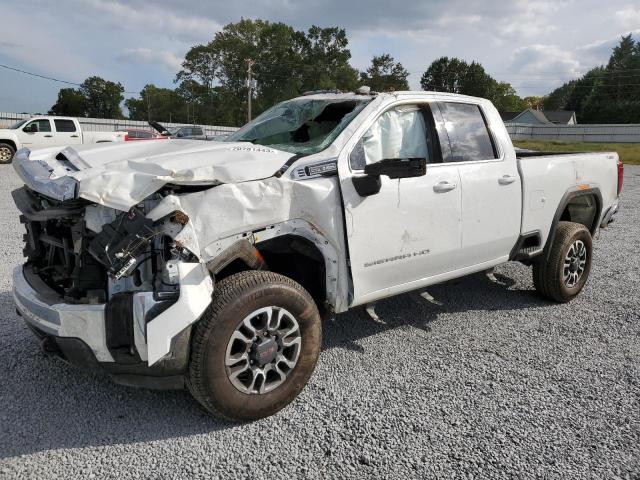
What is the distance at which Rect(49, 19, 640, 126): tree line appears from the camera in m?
70.1

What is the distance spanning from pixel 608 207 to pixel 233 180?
4752mm

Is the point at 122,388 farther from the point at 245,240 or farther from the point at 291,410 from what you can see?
the point at 245,240

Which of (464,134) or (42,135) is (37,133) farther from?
(464,134)

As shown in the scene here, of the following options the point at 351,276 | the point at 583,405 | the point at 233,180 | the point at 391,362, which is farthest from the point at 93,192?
the point at 583,405

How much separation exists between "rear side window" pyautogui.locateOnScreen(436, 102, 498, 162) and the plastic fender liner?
7.56 ft

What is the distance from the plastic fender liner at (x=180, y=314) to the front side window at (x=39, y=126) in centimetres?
1958

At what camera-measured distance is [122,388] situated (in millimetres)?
3379

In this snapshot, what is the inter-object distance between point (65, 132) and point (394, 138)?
749 inches

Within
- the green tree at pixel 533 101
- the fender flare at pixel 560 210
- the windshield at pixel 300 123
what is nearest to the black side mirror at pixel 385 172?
the windshield at pixel 300 123

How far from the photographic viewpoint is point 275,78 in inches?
2761

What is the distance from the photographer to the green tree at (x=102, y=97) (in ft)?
263

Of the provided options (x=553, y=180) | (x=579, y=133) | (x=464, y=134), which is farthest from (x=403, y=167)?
(x=579, y=133)

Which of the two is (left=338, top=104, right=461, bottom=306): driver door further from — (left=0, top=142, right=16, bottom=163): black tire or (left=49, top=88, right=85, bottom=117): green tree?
(left=49, top=88, right=85, bottom=117): green tree

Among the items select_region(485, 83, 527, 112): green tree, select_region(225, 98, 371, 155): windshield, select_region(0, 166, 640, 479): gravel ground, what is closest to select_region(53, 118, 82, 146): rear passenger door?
select_region(0, 166, 640, 479): gravel ground
